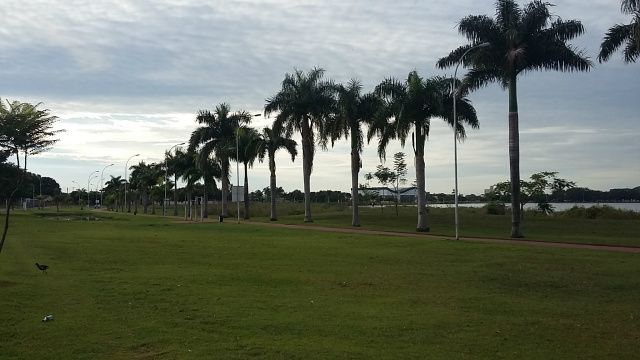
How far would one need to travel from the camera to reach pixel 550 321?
32.8 ft

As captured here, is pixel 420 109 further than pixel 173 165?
No

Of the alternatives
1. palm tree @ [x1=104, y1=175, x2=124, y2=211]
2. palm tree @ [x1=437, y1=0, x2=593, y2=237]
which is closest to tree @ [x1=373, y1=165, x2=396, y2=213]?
palm tree @ [x1=437, y1=0, x2=593, y2=237]

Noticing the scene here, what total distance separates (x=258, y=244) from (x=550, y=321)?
1589 cm

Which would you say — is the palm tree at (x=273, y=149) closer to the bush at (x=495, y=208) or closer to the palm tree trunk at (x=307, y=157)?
the palm tree trunk at (x=307, y=157)

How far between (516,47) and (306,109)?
19954 millimetres

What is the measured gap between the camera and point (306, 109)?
45.8 metres

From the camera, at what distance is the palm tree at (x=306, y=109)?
149 ft

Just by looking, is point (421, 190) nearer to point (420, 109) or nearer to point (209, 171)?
point (420, 109)

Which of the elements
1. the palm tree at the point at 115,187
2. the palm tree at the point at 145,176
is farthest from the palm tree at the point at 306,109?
the palm tree at the point at 115,187

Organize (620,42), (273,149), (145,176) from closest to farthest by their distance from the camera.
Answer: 1. (620,42)
2. (273,149)
3. (145,176)

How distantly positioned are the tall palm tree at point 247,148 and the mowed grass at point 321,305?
35695 mm

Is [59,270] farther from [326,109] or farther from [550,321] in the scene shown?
[326,109]

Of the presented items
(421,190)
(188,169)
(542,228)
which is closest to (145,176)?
(188,169)

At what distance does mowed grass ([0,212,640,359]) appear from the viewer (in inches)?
319
